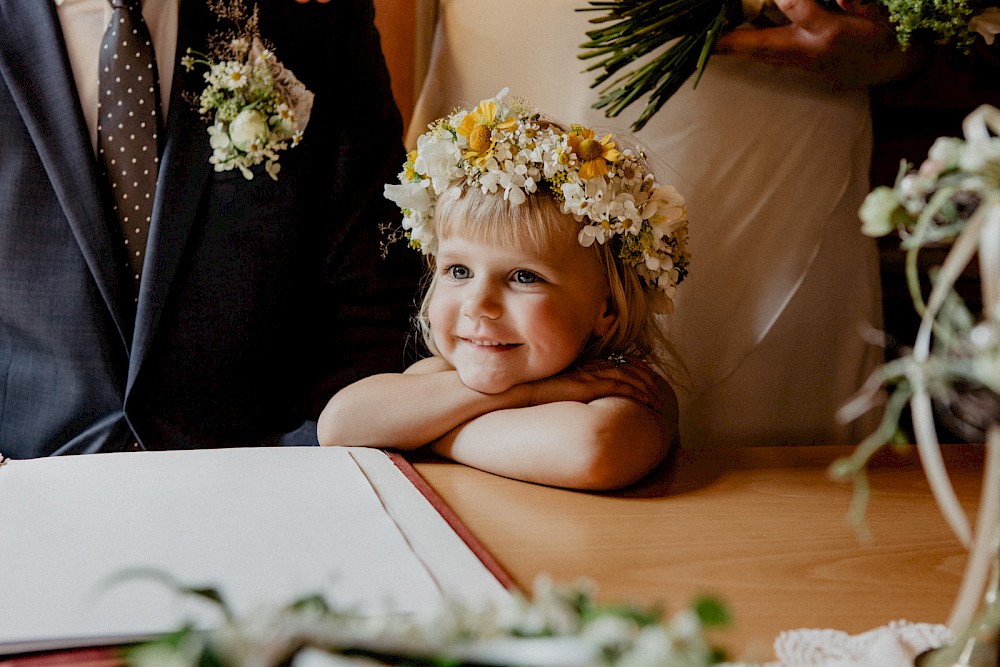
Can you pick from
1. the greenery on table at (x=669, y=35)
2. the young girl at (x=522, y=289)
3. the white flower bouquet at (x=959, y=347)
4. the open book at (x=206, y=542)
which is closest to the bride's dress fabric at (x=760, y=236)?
the greenery on table at (x=669, y=35)

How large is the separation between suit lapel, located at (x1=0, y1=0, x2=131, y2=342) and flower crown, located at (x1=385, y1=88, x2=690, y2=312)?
66cm

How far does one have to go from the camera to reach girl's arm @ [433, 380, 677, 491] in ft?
3.49

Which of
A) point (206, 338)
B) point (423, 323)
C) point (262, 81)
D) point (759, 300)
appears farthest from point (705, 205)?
point (206, 338)

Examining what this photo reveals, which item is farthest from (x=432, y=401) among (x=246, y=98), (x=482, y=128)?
(x=246, y=98)

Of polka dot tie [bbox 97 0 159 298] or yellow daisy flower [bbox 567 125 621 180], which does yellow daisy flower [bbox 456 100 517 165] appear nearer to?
yellow daisy flower [bbox 567 125 621 180]

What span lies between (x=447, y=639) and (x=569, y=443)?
27.3 inches

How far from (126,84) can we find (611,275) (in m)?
1.00

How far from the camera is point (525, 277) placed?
3.94 ft

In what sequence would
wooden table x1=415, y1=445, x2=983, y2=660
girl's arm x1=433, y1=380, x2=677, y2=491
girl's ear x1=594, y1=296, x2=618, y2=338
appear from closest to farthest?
wooden table x1=415, y1=445, x2=983, y2=660, girl's arm x1=433, y1=380, x2=677, y2=491, girl's ear x1=594, y1=296, x2=618, y2=338

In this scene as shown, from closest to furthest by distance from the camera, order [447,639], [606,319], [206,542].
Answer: [447,639] < [206,542] < [606,319]

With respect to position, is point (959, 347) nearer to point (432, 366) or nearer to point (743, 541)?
point (743, 541)

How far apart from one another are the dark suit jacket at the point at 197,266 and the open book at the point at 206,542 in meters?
0.64

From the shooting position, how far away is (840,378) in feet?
5.49

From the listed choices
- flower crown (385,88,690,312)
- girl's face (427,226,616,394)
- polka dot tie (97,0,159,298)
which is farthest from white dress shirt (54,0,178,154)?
girl's face (427,226,616,394)
